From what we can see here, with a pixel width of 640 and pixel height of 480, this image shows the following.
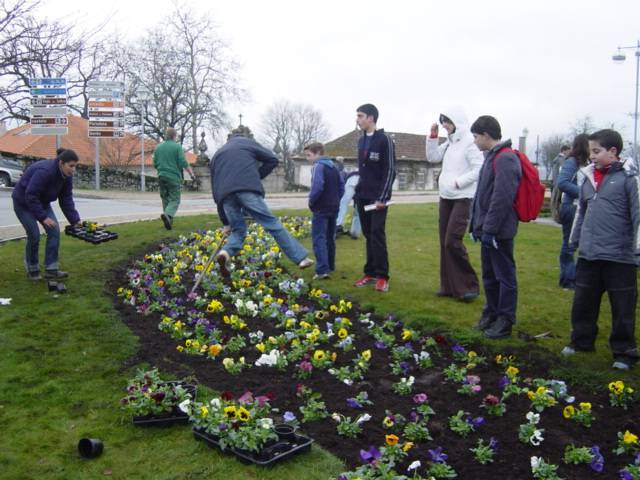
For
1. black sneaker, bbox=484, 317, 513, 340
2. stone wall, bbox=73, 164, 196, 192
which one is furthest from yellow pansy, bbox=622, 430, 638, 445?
stone wall, bbox=73, 164, 196, 192

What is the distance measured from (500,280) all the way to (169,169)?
26.9ft

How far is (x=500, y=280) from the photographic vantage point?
577 cm

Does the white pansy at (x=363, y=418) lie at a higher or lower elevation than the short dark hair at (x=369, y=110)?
lower

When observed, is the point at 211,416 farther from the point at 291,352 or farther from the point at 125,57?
the point at 125,57

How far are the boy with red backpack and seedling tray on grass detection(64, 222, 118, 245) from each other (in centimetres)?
483

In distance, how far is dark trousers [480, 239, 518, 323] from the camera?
18.7ft

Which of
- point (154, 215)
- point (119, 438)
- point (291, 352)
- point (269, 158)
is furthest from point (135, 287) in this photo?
point (154, 215)

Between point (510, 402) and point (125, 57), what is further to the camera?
point (125, 57)

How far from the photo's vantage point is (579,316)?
17.6ft

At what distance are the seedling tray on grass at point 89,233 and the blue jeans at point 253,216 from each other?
184 centimetres

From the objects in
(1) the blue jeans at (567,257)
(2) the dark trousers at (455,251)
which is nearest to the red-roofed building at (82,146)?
(1) the blue jeans at (567,257)

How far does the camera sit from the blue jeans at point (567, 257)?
7836mm

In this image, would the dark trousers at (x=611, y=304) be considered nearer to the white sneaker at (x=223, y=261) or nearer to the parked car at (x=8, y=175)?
the white sneaker at (x=223, y=261)

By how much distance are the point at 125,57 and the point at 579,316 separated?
144 ft
